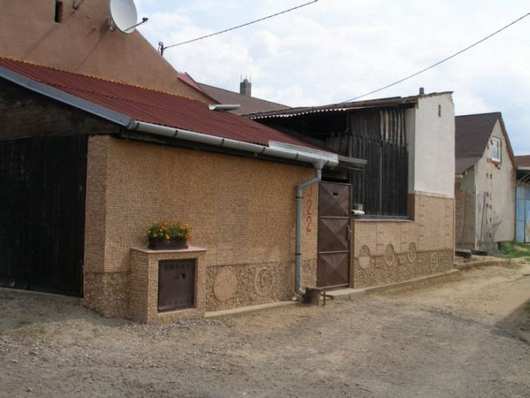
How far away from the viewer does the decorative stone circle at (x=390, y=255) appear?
14578 millimetres

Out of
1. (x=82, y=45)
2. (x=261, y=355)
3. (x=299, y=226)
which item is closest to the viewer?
(x=261, y=355)

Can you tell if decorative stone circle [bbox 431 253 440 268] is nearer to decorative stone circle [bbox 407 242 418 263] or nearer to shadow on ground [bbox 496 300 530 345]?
decorative stone circle [bbox 407 242 418 263]

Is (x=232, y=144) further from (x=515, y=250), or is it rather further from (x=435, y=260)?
(x=515, y=250)

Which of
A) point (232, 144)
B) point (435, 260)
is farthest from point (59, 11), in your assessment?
Result: point (435, 260)

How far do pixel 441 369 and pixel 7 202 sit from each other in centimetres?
681

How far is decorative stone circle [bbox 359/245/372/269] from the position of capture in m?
13.5

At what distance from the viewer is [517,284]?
1642 centimetres

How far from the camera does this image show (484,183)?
25.7 meters

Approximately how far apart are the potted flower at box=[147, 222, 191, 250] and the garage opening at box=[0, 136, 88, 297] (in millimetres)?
957

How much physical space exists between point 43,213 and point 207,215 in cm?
244

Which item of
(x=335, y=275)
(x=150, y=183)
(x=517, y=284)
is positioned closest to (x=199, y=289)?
(x=150, y=183)

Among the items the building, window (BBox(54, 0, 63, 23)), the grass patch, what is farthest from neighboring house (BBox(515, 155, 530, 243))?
window (BBox(54, 0, 63, 23))

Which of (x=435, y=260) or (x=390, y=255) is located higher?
(x=390, y=255)

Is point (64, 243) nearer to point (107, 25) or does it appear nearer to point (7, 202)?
point (7, 202)
